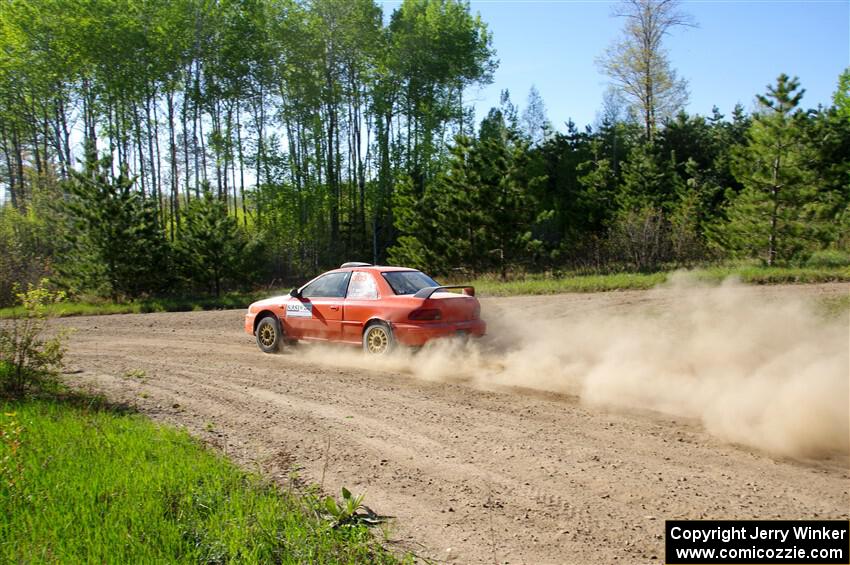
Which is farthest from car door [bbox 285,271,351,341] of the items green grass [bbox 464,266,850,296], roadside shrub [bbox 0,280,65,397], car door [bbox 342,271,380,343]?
green grass [bbox 464,266,850,296]

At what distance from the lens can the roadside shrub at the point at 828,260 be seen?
21.2 m

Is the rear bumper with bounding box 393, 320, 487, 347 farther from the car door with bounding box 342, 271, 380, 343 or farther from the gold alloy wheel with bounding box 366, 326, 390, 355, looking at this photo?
the car door with bounding box 342, 271, 380, 343

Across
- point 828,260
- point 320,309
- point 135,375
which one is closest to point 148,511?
point 135,375

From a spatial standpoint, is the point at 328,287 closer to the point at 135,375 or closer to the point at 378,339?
the point at 378,339

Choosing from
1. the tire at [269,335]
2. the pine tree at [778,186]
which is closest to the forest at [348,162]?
the pine tree at [778,186]

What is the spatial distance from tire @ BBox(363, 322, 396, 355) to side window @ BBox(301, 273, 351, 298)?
1063 mm

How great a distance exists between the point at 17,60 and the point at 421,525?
1575 inches

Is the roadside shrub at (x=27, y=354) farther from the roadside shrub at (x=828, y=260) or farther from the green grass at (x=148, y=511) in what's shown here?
the roadside shrub at (x=828, y=260)

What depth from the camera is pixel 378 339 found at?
34.9ft

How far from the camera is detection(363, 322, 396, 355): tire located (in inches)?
409

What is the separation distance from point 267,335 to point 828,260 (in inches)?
817

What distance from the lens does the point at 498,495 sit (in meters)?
4.88

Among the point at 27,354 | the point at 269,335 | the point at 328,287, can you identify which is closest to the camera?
the point at 27,354

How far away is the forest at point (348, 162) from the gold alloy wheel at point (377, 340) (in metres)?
18.3
